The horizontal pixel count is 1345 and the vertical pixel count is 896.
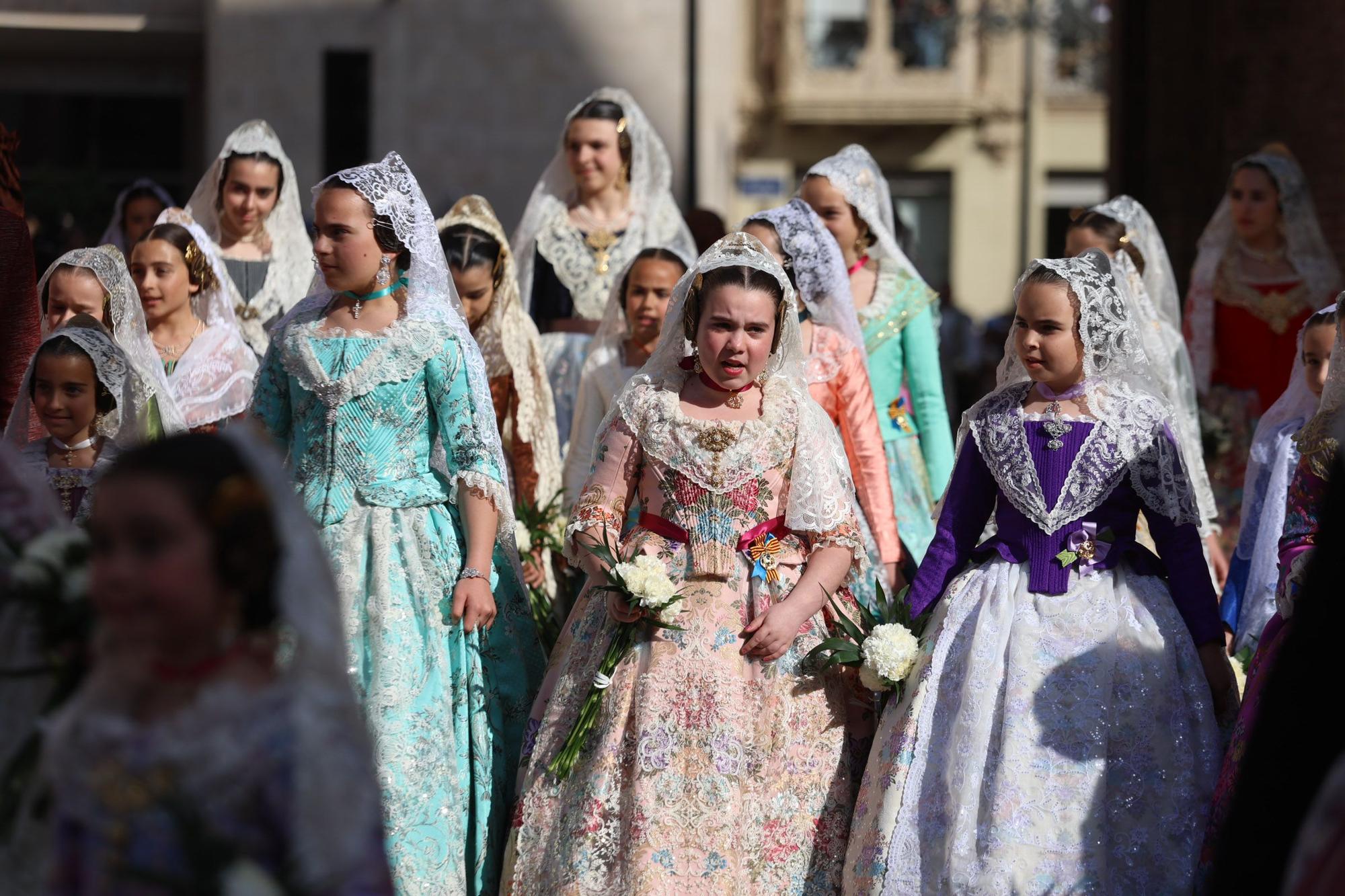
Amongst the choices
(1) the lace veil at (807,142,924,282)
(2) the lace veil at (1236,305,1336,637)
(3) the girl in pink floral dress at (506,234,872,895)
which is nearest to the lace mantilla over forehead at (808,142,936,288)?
(1) the lace veil at (807,142,924,282)

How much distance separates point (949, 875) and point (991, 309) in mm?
24710

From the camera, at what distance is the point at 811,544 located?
4.92 metres

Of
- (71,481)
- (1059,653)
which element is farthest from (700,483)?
(71,481)

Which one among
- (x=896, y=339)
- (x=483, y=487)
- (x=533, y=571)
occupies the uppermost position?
(x=896, y=339)

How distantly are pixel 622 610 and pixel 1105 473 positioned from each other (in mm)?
1397

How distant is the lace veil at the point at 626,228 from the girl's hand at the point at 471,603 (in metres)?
A: 2.74

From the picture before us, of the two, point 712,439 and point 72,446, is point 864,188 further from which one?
point 72,446

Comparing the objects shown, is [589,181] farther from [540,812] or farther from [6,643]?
[6,643]

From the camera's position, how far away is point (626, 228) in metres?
7.62

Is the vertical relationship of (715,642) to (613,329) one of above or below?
below

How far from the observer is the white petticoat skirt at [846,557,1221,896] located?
14.1ft

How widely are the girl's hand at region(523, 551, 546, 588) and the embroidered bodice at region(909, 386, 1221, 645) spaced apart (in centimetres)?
158

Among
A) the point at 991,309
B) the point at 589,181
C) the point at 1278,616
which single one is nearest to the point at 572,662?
the point at 1278,616

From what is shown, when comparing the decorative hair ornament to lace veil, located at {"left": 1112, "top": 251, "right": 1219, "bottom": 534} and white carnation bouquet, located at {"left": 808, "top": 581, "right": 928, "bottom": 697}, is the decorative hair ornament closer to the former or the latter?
white carnation bouquet, located at {"left": 808, "top": 581, "right": 928, "bottom": 697}
